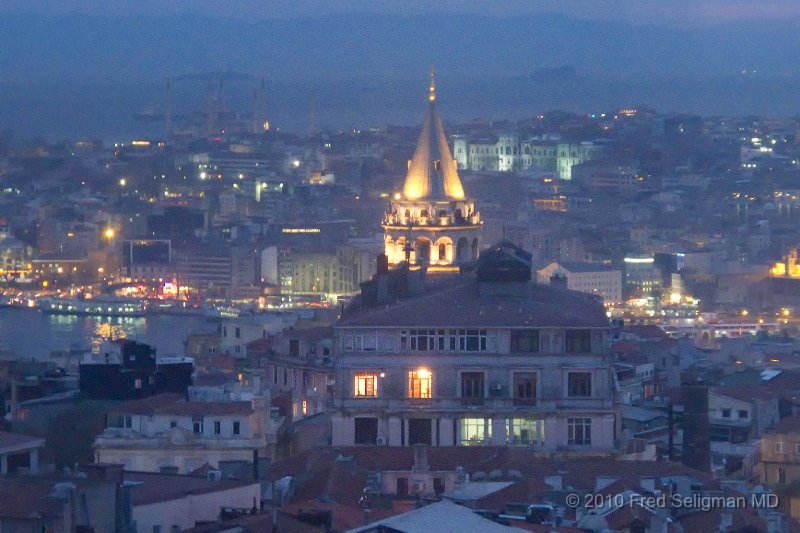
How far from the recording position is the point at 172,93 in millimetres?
126500

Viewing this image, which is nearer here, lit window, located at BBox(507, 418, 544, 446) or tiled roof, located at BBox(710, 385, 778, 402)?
lit window, located at BBox(507, 418, 544, 446)

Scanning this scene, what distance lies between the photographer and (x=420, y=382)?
15.6 metres

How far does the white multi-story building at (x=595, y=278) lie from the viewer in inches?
1919

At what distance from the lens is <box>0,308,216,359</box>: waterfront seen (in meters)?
41.6

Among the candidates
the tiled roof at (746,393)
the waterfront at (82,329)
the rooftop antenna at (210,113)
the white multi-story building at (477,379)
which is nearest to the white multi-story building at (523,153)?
the rooftop antenna at (210,113)

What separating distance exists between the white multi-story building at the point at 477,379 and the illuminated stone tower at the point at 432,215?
26.2 ft

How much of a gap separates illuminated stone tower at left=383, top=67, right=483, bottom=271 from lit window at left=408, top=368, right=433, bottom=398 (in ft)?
26.3

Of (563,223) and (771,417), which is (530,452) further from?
(563,223)

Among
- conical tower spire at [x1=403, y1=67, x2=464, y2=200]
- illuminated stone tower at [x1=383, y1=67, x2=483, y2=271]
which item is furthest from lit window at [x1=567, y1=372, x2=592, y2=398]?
conical tower spire at [x1=403, y1=67, x2=464, y2=200]

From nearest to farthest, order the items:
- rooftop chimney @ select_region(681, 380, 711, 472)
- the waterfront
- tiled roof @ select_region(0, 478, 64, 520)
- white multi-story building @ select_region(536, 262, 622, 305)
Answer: tiled roof @ select_region(0, 478, 64, 520) → rooftop chimney @ select_region(681, 380, 711, 472) → the waterfront → white multi-story building @ select_region(536, 262, 622, 305)

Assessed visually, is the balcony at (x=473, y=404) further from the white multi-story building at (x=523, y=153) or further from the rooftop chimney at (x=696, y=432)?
the white multi-story building at (x=523, y=153)

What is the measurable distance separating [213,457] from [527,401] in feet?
4.89

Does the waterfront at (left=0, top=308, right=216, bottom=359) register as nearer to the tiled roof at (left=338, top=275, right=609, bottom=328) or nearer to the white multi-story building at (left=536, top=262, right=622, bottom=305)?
the white multi-story building at (left=536, top=262, right=622, bottom=305)

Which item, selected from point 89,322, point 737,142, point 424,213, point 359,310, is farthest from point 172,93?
point 359,310
